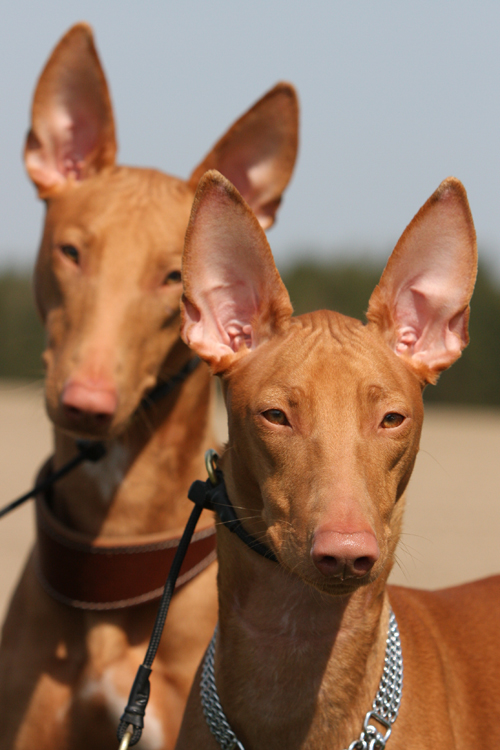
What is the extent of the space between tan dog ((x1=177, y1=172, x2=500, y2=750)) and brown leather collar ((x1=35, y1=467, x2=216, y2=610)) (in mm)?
859

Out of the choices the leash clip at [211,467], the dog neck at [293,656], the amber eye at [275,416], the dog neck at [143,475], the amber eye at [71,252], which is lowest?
the dog neck at [143,475]

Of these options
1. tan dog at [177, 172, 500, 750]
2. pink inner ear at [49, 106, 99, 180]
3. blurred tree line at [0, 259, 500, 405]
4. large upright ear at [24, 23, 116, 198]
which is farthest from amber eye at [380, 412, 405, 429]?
blurred tree line at [0, 259, 500, 405]

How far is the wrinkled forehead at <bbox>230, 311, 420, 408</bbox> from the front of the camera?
258cm

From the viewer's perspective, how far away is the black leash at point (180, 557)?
273cm

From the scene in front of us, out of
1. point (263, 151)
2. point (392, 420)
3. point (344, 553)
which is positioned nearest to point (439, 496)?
point (263, 151)

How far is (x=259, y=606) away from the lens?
2.82m

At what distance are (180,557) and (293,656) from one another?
0.54 meters

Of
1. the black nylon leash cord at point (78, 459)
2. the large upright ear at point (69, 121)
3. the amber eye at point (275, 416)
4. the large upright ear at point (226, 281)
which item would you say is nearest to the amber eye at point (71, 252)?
the large upright ear at point (69, 121)

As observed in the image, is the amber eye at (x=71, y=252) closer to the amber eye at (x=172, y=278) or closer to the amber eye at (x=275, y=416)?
the amber eye at (x=172, y=278)

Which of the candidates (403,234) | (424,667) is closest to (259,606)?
(424,667)

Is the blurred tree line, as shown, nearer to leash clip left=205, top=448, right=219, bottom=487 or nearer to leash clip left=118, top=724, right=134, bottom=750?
leash clip left=205, top=448, right=219, bottom=487

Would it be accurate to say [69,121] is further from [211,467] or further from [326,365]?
[326,365]

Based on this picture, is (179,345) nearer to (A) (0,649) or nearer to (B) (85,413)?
(B) (85,413)

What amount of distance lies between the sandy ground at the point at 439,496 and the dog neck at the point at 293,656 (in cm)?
30
